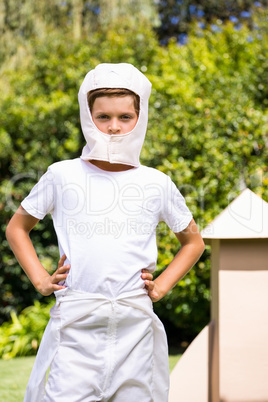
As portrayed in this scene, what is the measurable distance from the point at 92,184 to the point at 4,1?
35.9 feet

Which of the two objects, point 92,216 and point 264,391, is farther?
point 264,391

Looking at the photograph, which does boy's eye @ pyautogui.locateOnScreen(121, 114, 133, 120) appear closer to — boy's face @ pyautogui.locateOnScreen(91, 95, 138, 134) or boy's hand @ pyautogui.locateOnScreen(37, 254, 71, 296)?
boy's face @ pyautogui.locateOnScreen(91, 95, 138, 134)

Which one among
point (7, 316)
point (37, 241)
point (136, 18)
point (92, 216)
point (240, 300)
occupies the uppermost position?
point (136, 18)

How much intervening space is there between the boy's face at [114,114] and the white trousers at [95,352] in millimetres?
651

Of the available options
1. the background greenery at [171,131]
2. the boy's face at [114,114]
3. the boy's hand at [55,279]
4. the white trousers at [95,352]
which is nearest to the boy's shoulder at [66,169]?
the boy's face at [114,114]

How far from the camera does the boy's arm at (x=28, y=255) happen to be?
6.39 feet

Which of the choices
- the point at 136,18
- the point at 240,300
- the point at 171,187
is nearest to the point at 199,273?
the point at 240,300

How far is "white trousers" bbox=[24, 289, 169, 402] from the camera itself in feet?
6.00

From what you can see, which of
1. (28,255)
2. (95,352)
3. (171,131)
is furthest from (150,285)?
(171,131)

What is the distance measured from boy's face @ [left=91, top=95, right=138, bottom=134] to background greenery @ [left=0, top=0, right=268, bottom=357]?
9.27 feet

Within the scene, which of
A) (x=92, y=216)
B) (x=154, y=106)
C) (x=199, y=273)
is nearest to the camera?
(x=92, y=216)

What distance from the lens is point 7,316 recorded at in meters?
6.79

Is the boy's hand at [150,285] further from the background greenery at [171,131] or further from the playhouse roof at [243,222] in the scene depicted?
the background greenery at [171,131]

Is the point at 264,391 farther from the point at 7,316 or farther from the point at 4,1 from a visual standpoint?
the point at 4,1
